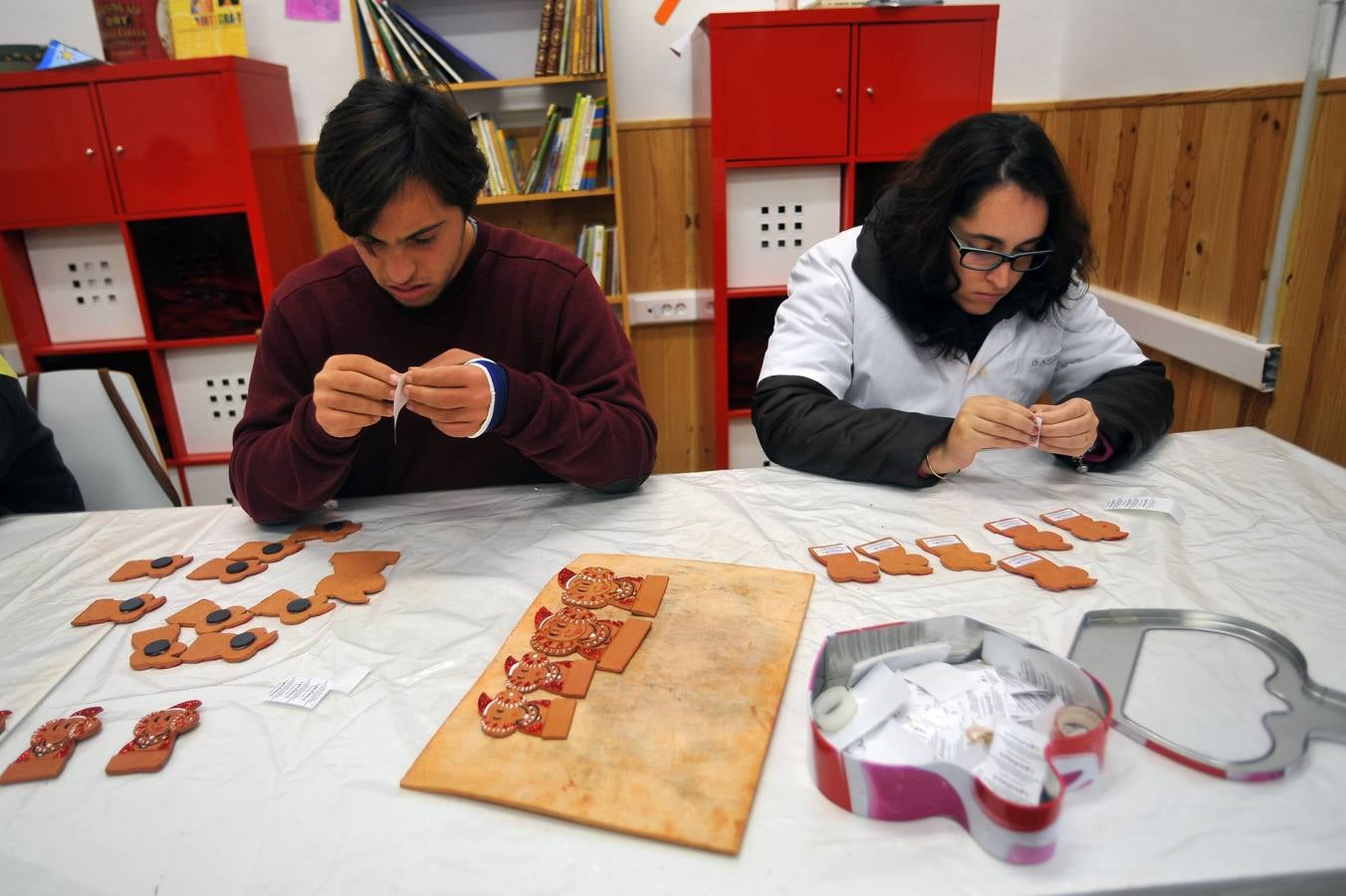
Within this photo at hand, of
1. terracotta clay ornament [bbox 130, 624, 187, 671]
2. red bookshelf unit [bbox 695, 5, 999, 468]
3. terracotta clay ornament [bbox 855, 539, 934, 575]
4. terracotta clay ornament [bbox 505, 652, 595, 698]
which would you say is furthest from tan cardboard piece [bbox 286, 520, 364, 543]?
red bookshelf unit [bbox 695, 5, 999, 468]

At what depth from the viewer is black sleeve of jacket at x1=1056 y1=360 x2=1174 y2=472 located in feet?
4.77

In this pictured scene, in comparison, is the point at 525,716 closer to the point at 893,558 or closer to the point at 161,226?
the point at 893,558

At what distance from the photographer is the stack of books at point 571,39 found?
2.61 m

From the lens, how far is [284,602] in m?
1.11

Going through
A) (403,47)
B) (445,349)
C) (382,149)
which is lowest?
(445,349)

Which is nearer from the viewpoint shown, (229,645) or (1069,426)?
(229,645)

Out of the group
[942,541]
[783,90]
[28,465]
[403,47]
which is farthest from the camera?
[403,47]

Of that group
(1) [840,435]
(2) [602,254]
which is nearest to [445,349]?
(1) [840,435]

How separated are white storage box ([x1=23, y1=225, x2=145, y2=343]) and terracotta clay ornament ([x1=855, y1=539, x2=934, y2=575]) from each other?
266cm

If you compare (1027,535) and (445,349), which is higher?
(445,349)

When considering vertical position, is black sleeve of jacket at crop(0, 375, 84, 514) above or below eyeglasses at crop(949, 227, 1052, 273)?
below

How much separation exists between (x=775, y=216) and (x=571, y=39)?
2.81 feet

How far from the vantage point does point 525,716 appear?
2.78 feet

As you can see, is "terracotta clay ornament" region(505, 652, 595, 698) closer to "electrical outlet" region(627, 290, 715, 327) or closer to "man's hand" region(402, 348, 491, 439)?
"man's hand" region(402, 348, 491, 439)
